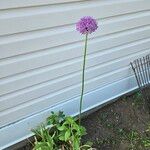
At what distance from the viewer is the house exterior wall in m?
3.14

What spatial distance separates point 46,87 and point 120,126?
42.7 inches

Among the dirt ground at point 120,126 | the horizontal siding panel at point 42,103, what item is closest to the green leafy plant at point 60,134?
the horizontal siding panel at point 42,103

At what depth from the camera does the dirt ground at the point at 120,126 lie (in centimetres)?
395

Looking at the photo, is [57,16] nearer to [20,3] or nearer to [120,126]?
[20,3]

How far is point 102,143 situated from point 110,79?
854 mm

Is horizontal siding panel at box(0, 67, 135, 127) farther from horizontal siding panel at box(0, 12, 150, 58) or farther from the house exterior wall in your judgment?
horizontal siding panel at box(0, 12, 150, 58)

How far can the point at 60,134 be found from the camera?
3502 millimetres

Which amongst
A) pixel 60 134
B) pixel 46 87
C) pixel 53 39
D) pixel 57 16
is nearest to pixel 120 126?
pixel 60 134

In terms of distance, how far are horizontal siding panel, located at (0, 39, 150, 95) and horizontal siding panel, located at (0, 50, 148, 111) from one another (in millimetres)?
62

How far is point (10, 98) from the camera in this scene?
11.1 ft

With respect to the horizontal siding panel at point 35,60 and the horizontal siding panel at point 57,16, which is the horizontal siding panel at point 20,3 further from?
the horizontal siding panel at point 35,60

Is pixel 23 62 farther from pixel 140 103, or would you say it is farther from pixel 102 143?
pixel 140 103

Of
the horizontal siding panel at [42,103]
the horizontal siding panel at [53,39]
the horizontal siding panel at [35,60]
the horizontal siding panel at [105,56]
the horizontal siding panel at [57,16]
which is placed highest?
the horizontal siding panel at [57,16]

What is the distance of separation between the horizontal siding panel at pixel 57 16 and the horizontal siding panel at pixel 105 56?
1.51ft
